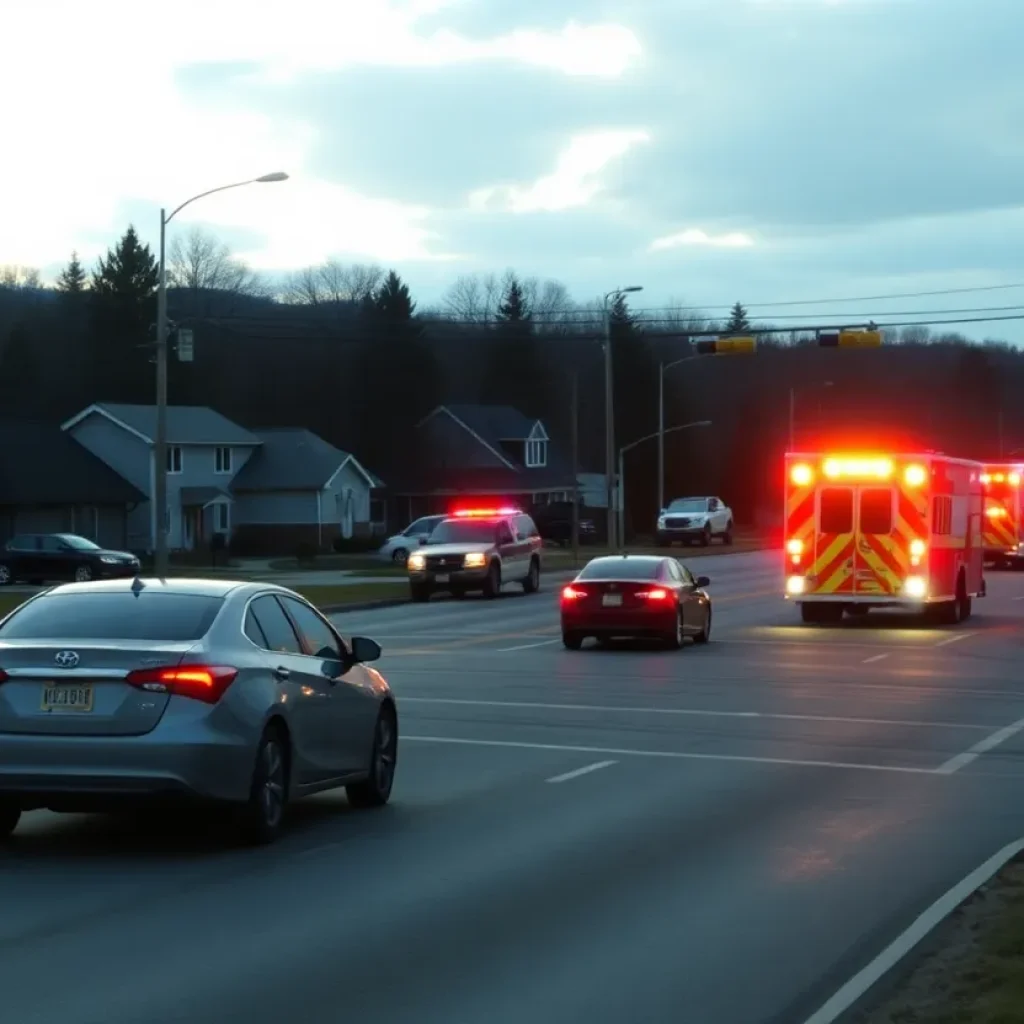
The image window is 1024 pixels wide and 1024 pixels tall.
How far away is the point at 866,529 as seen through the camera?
3291cm

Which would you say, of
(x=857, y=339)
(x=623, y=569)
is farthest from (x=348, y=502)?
(x=623, y=569)

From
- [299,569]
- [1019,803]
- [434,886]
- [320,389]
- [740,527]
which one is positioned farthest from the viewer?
[740,527]

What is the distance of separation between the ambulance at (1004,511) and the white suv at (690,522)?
903 inches

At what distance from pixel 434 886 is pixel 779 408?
12860 centimetres

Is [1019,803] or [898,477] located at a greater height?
[898,477]

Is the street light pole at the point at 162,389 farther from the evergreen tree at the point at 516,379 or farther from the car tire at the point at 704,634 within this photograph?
the evergreen tree at the point at 516,379

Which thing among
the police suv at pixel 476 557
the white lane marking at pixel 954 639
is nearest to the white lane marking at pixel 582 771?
the white lane marking at pixel 954 639

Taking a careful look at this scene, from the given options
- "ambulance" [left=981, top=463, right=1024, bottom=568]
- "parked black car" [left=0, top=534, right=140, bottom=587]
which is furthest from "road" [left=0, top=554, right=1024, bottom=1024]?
"ambulance" [left=981, top=463, right=1024, bottom=568]

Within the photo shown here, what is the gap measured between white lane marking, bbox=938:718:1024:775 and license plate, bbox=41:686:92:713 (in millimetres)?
7491

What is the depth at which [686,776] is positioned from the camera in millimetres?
15008

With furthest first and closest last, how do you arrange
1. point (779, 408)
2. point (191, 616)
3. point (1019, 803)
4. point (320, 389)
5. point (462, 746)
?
1. point (779, 408)
2. point (320, 389)
3. point (462, 746)
4. point (1019, 803)
5. point (191, 616)

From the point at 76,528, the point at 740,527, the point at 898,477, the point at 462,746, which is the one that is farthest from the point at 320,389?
the point at 462,746

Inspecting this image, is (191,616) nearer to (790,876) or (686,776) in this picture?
(790,876)

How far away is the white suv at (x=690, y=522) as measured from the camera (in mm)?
81812
